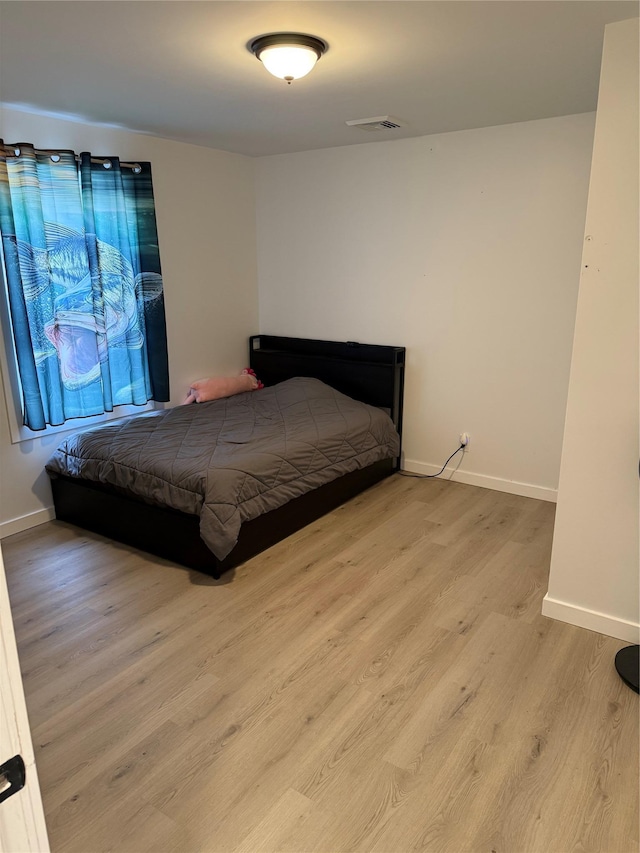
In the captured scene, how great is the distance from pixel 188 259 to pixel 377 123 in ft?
5.42

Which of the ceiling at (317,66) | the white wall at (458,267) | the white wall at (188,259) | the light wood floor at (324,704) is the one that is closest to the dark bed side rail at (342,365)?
the white wall at (458,267)

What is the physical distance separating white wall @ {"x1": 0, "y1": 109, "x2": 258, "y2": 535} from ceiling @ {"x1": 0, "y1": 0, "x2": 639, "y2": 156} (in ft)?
0.73

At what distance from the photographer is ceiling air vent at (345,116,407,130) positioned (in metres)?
3.36

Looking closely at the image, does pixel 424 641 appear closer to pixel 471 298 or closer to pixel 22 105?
pixel 471 298

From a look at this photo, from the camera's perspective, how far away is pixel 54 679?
226 cm

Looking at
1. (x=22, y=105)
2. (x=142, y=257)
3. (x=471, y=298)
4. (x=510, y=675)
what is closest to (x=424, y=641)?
(x=510, y=675)

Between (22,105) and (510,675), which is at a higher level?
(22,105)

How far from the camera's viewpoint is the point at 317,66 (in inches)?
99.1

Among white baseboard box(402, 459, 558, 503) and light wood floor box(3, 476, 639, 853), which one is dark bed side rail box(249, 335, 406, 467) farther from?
light wood floor box(3, 476, 639, 853)

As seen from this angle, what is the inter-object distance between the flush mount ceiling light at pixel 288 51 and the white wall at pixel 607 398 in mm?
1057

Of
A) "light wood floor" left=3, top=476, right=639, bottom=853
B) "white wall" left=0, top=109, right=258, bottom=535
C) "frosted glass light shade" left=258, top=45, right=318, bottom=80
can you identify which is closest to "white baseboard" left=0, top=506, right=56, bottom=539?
"white wall" left=0, top=109, right=258, bottom=535

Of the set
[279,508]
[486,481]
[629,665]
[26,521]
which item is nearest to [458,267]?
[486,481]

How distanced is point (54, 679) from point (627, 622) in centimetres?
230

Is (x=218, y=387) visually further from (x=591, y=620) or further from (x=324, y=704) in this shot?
(x=591, y=620)
